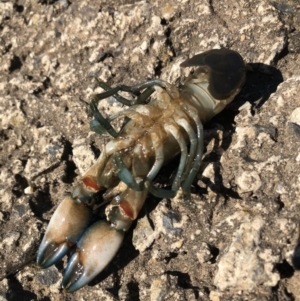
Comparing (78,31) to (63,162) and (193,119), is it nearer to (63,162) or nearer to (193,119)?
(63,162)

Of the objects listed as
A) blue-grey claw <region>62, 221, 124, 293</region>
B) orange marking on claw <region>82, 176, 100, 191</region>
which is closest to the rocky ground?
blue-grey claw <region>62, 221, 124, 293</region>

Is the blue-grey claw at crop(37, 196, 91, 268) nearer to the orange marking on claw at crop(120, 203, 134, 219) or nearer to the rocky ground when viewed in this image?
the rocky ground

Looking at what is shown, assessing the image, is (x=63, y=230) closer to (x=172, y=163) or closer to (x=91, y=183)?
(x=91, y=183)

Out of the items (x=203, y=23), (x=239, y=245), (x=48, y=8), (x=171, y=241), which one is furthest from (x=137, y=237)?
(x=48, y=8)

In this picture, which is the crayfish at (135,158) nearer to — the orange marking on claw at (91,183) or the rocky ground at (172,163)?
the orange marking on claw at (91,183)

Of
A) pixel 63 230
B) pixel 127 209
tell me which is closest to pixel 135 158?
pixel 127 209
